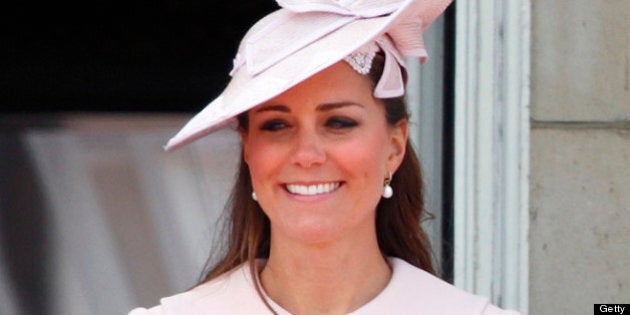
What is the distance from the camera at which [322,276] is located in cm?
310

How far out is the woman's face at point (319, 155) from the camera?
9.84 ft

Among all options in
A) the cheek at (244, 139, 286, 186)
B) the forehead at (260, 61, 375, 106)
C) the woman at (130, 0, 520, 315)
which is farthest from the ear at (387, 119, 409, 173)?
the cheek at (244, 139, 286, 186)

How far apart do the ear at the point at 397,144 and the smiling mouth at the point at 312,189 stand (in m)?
0.16

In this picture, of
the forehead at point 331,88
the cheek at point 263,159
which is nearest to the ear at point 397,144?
the forehead at point 331,88

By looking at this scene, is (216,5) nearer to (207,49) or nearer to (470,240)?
(207,49)

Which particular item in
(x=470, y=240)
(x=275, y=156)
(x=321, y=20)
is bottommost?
(x=470, y=240)

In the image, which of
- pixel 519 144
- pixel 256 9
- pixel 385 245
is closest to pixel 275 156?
pixel 385 245

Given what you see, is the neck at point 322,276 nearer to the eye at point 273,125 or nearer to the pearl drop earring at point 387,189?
the pearl drop earring at point 387,189

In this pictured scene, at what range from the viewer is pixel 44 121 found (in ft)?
16.2

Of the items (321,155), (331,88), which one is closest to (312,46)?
(331,88)

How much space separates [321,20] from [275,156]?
0.77 feet

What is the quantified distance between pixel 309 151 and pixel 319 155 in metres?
0.02

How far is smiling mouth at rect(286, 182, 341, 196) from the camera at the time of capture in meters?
3.00

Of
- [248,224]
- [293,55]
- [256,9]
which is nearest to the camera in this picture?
[293,55]
